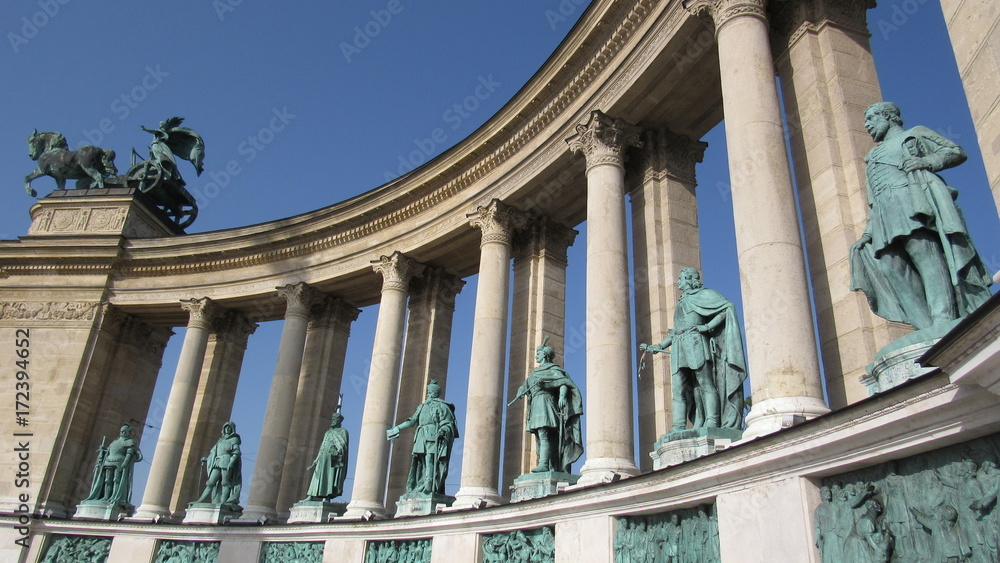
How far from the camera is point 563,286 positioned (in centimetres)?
2750

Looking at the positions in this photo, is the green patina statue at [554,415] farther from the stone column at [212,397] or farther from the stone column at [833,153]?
the stone column at [212,397]

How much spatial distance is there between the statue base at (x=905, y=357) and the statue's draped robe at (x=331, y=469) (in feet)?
71.0

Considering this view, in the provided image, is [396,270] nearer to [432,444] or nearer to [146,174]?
[432,444]

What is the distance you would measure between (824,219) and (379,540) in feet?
56.4

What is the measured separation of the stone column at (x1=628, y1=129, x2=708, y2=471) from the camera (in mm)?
19609

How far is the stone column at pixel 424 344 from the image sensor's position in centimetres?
3019

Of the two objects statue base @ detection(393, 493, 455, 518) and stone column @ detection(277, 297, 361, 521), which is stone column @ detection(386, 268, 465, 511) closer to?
stone column @ detection(277, 297, 361, 521)

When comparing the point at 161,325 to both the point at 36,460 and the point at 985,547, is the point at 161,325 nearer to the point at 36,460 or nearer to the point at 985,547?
the point at 36,460

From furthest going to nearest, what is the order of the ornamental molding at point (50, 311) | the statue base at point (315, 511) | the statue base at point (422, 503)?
1. the ornamental molding at point (50, 311)
2. the statue base at point (315, 511)
3. the statue base at point (422, 503)

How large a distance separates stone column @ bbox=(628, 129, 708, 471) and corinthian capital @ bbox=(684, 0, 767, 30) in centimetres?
618

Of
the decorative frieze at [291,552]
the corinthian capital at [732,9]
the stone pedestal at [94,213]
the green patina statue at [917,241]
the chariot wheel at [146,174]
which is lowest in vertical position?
the decorative frieze at [291,552]

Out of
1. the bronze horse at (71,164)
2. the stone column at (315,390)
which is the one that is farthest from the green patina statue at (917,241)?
the bronze horse at (71,164)

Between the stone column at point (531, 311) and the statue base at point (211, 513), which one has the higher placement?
the stone column at point (531, 311)

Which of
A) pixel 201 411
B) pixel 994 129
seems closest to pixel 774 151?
pixel 994 129
